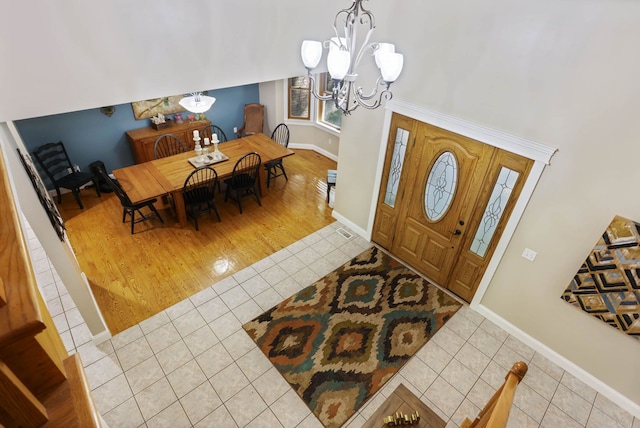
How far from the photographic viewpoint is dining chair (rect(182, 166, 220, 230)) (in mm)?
5059

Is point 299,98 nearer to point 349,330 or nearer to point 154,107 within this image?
point 154,107

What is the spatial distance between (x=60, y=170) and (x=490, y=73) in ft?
21.0

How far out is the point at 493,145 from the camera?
130 inches

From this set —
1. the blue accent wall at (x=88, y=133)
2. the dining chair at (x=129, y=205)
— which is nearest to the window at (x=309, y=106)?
the blue accent wall at (x=88, y=133)

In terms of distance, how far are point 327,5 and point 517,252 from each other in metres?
3.21

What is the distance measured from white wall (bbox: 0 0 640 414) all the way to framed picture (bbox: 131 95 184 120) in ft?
12.8

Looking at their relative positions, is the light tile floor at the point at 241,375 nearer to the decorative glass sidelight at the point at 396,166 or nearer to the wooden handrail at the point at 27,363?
the decorative glass sidelight at the point at 396,166

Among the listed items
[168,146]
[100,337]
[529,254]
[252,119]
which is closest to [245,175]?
[168,146]

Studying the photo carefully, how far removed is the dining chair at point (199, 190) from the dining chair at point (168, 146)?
53.1 inches

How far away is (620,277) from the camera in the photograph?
2.88 metres

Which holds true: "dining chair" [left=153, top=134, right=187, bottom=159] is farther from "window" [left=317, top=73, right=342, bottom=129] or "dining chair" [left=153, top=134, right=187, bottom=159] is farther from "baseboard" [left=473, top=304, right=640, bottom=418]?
"baseboard" [left=473, top=304, right=640, bottom=418]

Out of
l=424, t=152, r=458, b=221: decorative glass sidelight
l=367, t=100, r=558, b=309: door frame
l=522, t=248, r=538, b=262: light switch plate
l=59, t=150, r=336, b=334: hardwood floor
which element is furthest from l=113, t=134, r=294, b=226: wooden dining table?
l=522, t=248, r=538, b=262: light switch plate

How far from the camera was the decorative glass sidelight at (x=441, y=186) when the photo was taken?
12.4ft

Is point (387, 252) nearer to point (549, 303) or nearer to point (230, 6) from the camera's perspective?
point (549, 303)
